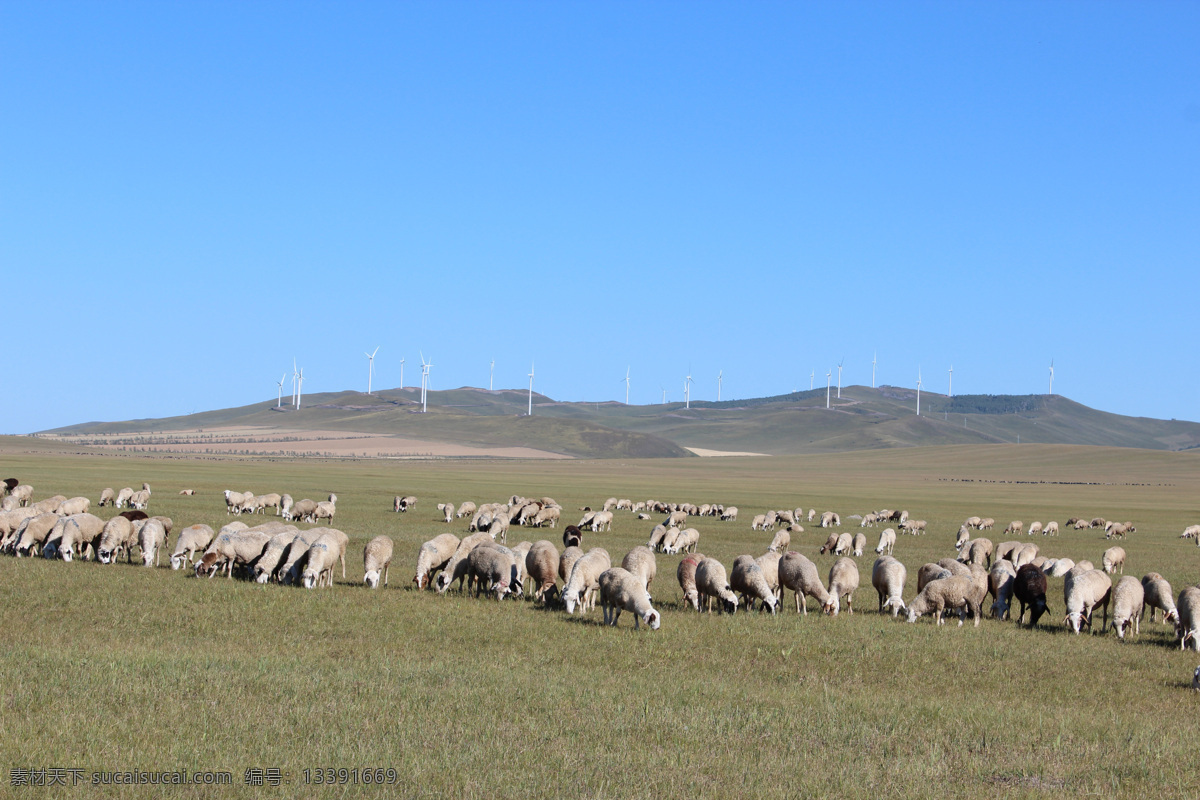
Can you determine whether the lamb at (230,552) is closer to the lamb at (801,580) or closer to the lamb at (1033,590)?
the lamb at (801,580)

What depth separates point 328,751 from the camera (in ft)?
27.1

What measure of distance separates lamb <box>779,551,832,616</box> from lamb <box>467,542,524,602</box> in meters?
4.97

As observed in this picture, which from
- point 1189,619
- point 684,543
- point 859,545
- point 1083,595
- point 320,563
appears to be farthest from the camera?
point 859,545

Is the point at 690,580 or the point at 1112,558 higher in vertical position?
the point at 1112,558

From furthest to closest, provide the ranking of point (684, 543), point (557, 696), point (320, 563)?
point (684, 543), point (320, 563), point (557, 696)

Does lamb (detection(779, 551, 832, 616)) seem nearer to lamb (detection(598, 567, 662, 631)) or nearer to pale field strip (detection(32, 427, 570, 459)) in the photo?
lamb (detection(598, 567, 662, 631))

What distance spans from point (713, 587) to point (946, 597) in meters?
3.99

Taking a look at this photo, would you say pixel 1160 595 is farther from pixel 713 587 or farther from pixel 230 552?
pixel 230 552

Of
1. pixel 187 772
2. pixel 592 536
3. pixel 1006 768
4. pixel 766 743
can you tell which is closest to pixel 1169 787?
pixel 1006 768

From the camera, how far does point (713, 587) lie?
17609mm

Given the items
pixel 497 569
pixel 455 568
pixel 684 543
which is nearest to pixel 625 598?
pixel 497 569

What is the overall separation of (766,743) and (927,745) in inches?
59.0

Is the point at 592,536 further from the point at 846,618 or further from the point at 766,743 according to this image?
the point at 766,743

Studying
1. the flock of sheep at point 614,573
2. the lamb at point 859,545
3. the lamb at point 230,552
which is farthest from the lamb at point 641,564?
the lamb at point 859,545
